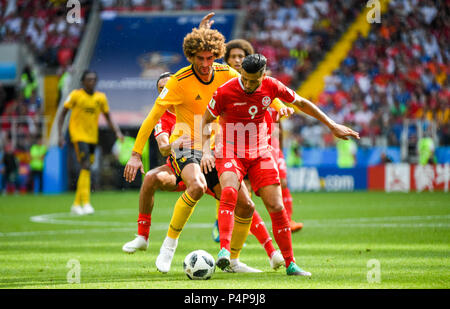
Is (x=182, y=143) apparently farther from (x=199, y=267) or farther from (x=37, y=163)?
(x=37, y=163)

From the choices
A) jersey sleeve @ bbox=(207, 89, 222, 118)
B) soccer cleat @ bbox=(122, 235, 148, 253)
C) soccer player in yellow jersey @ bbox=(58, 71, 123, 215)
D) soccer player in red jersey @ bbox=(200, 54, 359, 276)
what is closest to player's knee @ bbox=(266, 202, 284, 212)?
soccer player in red jersey @ bbox=(200, 54, 359, 276)

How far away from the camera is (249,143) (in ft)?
21.9

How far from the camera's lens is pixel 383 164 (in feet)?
76.9

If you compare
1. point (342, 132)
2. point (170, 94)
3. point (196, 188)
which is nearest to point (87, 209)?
point (170, 94)

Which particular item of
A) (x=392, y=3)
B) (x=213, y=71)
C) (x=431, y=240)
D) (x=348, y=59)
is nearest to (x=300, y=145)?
(x=348, y=59)

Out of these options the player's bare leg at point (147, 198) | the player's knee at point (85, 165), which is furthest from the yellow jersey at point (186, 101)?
the player's knee at point (85, 165)

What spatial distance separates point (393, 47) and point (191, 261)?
21.4 metres

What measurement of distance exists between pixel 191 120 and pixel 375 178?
683 inches

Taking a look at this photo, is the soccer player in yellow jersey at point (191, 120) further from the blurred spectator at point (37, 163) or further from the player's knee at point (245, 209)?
the blurred spectator at point (37, 163)

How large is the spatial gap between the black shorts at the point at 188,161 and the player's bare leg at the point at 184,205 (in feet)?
0.27

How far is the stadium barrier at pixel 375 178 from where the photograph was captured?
74.8ft

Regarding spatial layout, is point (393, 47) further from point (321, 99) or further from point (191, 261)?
point (191, 261)

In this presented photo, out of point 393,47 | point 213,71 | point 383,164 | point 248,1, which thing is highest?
point 248,1

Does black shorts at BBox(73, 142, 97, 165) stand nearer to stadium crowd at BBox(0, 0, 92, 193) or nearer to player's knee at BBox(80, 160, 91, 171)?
player's knee at BBox(80, 160, 91, 171)
